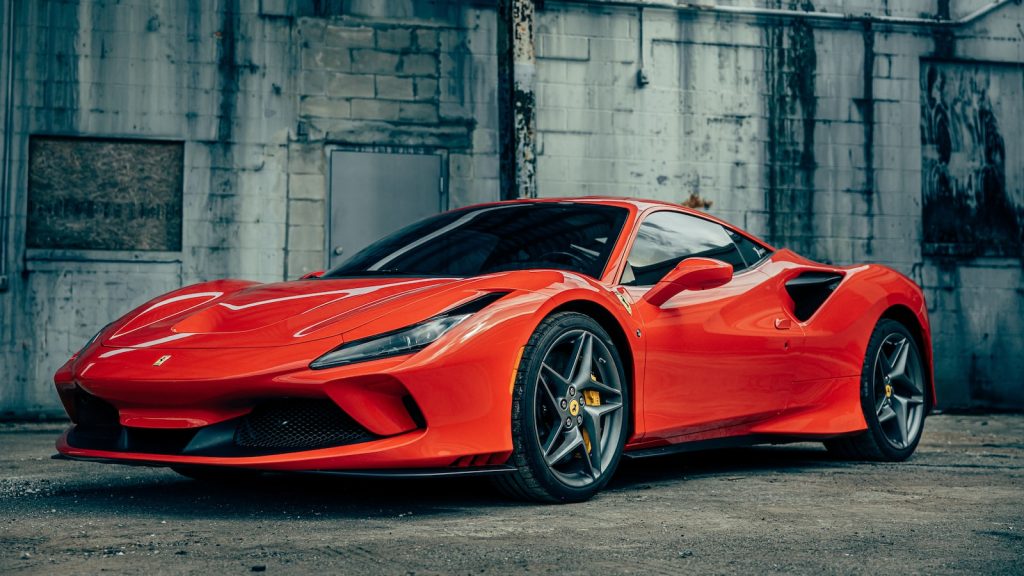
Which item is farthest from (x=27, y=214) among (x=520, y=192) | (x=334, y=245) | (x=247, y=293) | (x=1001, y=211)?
(x=1001, y=211)

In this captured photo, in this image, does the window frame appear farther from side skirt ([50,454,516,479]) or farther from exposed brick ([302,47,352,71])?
exposed brick ([302,47,352,71])

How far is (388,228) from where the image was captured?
10508 millimetres

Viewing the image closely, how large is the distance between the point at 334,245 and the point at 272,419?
21.9 feet

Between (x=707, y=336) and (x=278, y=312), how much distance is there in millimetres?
1749

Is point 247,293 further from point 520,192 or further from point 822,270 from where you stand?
point 520,192

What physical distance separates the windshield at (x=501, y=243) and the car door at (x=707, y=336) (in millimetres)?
156

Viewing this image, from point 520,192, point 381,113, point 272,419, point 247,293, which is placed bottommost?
point 272,419

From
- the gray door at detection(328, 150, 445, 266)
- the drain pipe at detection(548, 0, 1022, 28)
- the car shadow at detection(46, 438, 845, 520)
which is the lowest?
the car shadow at detection(46, 438, 845, 520)

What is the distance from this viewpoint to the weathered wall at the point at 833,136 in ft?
36.6

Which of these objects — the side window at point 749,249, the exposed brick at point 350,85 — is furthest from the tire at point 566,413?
the exposed brick at point 350,85

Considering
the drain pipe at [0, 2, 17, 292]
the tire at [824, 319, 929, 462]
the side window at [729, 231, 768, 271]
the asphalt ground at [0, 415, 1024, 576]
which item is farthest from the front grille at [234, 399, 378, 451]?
the drain pipe at [0, 2, 17, 292]

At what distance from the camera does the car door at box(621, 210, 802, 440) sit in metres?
4.73

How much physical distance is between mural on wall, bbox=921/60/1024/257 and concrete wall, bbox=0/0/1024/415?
2 cm

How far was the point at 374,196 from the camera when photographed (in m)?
10.6
